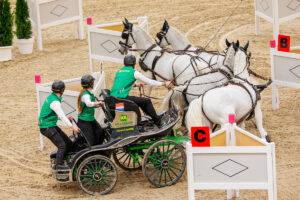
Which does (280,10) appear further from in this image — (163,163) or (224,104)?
(163,163)

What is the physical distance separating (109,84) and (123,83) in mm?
5890

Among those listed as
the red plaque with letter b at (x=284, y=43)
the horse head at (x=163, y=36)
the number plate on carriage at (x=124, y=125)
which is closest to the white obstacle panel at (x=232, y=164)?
the number plate on carriage at (x=124, y=125)

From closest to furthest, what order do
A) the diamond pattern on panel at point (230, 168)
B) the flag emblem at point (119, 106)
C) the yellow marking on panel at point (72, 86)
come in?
the diamond pattern on panel at point (230, 168)
the flag emblem at point (119, 106)
the yellow marking on panel at point (72, 86)

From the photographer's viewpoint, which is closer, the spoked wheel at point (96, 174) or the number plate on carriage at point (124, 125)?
the spoked wheel at point (96, 174)

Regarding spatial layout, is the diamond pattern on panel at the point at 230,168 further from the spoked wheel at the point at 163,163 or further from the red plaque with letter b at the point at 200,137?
the spoked wheel at the point at 163,163

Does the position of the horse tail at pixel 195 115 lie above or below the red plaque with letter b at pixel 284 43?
below

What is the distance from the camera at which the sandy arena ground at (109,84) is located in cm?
1792

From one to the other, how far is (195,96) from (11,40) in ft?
27.9

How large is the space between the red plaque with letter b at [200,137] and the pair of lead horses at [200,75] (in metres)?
2.43

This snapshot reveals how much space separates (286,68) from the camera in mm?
21141

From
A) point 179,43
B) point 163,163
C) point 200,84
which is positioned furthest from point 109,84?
point 163,163

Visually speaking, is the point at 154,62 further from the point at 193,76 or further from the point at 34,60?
the point at 34,60

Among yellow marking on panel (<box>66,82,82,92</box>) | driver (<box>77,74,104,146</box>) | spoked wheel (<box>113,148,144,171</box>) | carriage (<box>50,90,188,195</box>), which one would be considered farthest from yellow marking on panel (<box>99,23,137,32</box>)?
driver (<box>77,74,104,146</box>)

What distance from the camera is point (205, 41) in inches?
1054
